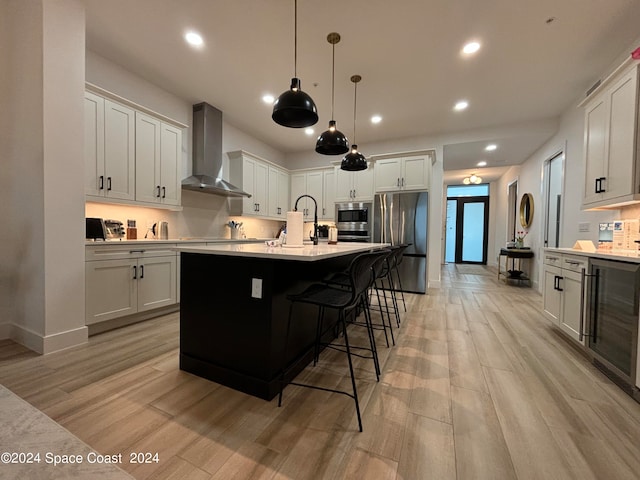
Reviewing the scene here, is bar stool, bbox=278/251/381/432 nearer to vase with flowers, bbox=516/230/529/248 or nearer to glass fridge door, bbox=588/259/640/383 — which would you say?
glass fridge door, bbox=588/259/640/383

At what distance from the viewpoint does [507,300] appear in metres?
4.31

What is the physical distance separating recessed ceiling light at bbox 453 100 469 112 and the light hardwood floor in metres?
3.42

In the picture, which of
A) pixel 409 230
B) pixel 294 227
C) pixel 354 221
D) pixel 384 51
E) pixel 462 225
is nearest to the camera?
pixel 294 227

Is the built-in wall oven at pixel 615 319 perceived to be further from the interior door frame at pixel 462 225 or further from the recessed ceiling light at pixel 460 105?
the interior door frame at pixel 462 225

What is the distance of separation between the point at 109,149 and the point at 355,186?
4020 millimetres

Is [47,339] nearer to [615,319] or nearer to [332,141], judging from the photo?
[332,141]

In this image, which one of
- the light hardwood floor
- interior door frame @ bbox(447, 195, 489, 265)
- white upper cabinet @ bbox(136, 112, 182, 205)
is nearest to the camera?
the light hardwood floor

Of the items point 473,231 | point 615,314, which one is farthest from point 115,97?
point 473,231

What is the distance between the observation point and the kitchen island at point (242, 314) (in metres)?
1.67

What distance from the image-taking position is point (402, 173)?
16.3ft

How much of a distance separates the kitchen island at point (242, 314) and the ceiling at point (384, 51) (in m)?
2.28

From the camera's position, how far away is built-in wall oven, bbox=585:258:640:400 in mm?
1773

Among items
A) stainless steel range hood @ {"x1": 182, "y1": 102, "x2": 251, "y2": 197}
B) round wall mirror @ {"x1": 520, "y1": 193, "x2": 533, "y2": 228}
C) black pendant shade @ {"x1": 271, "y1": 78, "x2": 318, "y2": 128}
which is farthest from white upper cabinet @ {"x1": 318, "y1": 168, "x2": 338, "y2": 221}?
round wall mirror @ {"x1": 520, "y1": 193, "x2": 533, "y2": 228}

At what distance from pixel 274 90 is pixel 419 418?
409 centimetres
